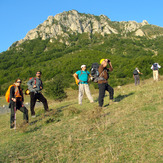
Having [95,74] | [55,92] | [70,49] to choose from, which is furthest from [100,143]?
[70,49]

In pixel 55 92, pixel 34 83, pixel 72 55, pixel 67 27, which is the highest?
pixel 67 27

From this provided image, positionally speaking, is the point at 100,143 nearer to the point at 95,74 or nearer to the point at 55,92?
the point at 95,74

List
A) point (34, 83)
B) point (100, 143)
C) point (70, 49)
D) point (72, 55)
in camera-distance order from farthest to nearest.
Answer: point (70, 49), point (72, 55), point (34, 83), point (100, 143)

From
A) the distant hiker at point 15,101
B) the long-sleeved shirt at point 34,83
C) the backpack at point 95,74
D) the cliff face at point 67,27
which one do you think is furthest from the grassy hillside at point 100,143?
the cliff face at point 67,27

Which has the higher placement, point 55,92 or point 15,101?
point 15,101

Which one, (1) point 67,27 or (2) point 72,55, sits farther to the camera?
(1) point 67,27

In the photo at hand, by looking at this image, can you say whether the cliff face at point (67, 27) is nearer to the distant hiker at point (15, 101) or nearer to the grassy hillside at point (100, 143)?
the distant hiker at point (15, 101)

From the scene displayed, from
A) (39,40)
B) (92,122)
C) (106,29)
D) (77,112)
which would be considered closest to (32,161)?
(92,122)

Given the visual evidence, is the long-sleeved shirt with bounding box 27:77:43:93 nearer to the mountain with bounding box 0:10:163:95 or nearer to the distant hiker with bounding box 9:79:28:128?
the distant hiker with bounding box 9:79:28:128

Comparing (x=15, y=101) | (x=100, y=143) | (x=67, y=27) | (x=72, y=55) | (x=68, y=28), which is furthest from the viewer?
(x=67, y=27)

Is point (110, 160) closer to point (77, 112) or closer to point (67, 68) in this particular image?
point (77, 112)

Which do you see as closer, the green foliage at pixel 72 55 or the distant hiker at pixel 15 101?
the distant hiker at pixel 15 101

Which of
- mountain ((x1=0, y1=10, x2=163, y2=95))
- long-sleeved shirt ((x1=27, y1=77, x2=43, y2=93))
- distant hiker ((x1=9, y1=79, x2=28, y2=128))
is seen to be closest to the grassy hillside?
distant hiker ((x1=9, y1=79, x2=28, y2=128))

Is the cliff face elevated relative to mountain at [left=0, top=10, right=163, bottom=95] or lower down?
elevated
